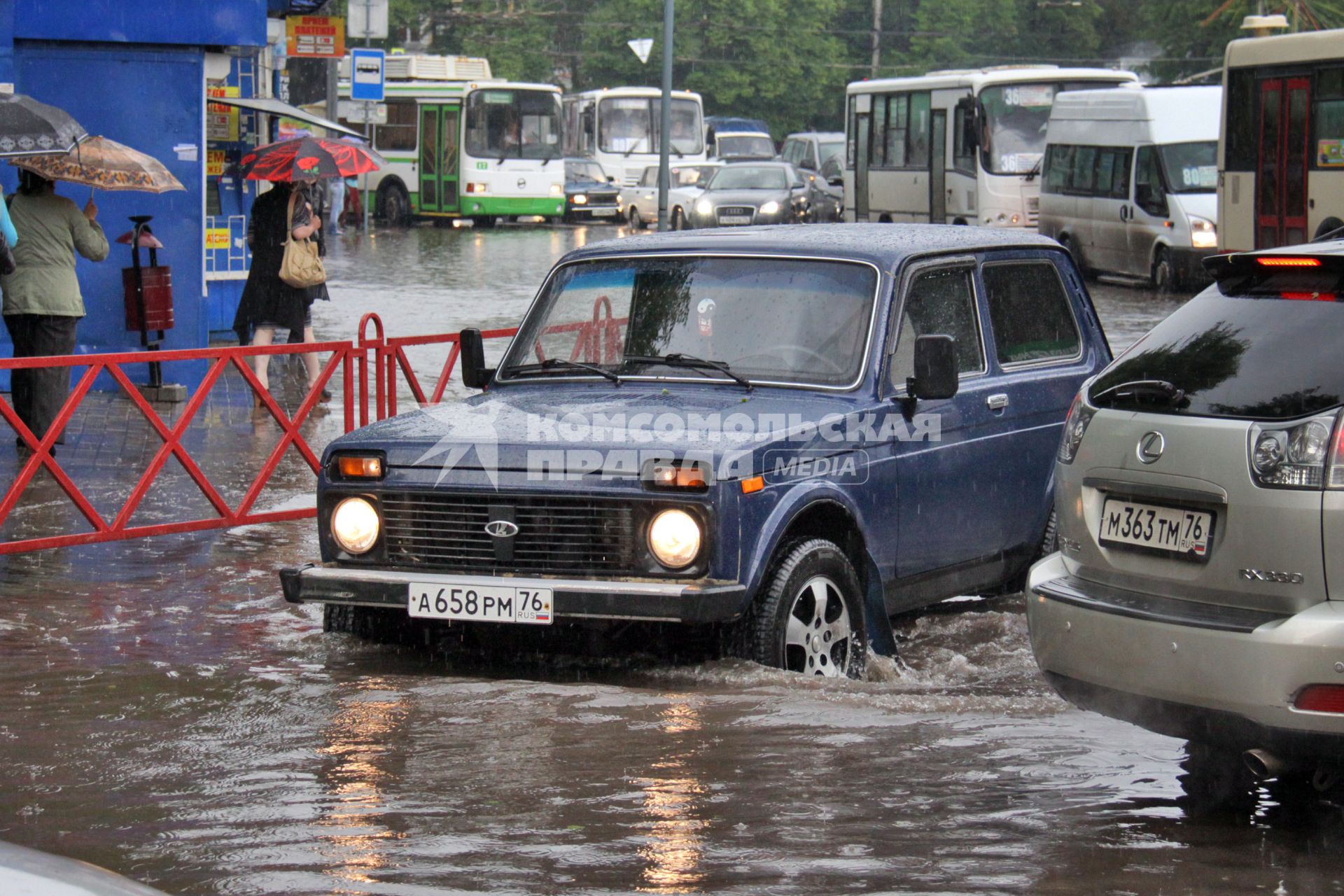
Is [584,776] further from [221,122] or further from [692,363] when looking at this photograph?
[221,122]

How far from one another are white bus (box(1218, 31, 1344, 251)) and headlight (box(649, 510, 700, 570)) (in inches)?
649

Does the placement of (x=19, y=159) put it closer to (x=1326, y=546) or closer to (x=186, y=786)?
(x=186, y=786)

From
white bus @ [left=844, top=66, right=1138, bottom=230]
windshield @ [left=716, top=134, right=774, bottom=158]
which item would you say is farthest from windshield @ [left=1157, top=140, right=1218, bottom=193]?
windshield @ [left=716, top=134, right=774, bottom=158]

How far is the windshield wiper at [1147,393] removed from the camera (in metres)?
5.09

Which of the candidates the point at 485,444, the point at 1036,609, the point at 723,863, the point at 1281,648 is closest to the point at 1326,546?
the point at 1281,648

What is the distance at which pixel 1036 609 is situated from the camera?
542 centimetres

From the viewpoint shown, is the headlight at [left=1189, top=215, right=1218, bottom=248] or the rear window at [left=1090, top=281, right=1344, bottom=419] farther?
the headlight at [left=1189, top=215, right=1218, bottom=248]

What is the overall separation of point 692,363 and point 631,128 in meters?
42.8

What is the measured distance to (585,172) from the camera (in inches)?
1873

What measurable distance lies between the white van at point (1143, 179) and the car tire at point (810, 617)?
18.7m

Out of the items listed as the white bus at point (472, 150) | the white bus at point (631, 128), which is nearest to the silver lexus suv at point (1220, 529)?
the white bus at point (472, 150)

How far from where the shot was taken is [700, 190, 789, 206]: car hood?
1455 inches

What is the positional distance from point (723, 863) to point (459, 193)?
131 feet

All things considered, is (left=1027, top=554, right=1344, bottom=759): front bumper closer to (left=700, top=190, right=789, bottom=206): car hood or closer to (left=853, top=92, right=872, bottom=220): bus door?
(left=853, top=92, right=872, bottom=220): bus door
